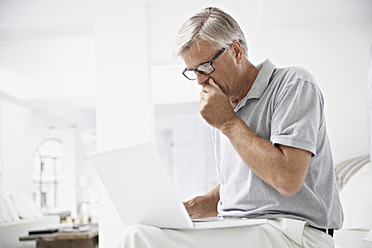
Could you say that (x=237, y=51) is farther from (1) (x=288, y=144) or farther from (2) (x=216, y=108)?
(1) (x=288, y=144)

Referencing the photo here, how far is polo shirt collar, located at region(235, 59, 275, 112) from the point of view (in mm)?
1359

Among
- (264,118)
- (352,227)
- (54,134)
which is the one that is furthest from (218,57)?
(54,134)

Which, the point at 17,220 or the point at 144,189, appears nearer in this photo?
the point at 144,189

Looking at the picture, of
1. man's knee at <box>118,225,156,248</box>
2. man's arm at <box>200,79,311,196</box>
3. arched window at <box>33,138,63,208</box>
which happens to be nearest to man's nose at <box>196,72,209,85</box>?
man's arm at <box>200,79,311,196</box>

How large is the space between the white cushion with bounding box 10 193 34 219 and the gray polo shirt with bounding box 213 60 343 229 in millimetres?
6561

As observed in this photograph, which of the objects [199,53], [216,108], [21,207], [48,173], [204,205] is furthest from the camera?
[48,173]

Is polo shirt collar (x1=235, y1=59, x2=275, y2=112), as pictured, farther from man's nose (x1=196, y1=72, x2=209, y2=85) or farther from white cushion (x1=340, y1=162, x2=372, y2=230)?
white cushion (x1=340, y1=162, x2=372, y2=230)

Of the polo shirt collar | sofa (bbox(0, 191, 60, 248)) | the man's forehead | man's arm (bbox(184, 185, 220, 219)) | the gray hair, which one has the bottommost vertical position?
sofa (bbox(0, 191, 60, 248))

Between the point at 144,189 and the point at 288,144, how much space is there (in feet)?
1.31

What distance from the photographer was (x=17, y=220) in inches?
271

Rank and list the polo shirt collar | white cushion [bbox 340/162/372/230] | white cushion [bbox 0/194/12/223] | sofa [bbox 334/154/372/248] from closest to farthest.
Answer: the polo shirt collar, sofa [bbox 334/154/372/248], white cushion [bbox 340/162/372/230], white cushion [bbox 0/194/12/223]

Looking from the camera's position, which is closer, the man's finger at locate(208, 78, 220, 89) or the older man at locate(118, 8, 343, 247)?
the older man at locate(118, 8, 343, 247)

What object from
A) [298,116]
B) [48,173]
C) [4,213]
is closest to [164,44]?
[298,116]

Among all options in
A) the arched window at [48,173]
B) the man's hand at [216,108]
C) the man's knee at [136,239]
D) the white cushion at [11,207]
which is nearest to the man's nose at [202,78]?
the man's hand at [216,108]
